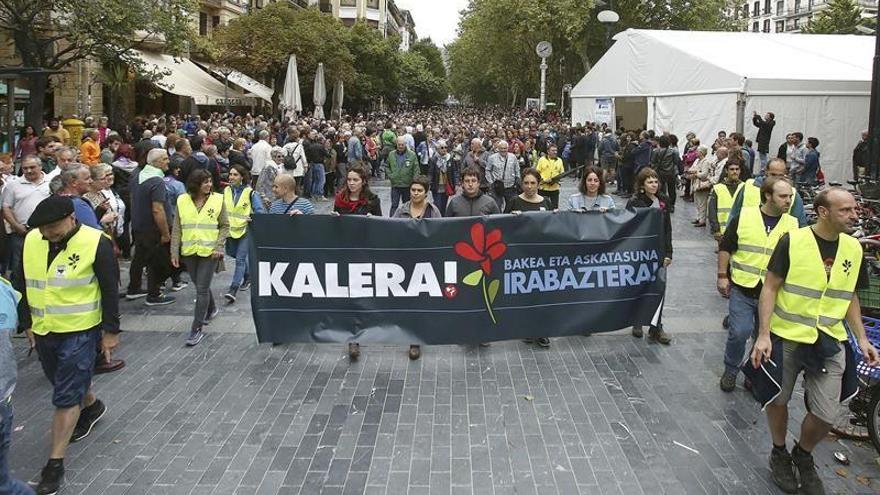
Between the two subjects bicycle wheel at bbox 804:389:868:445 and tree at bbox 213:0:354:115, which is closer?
bicycle wheel at bbox 804:389:868:445

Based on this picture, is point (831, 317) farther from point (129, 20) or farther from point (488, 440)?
point (129, 20)

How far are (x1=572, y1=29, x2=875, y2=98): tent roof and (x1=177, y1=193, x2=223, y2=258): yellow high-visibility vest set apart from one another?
48.8 feet

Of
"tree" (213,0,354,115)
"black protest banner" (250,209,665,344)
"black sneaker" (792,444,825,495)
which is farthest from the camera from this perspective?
"tree" (213,0,354,115)

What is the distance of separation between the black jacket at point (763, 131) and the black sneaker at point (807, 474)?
1463 centimetres

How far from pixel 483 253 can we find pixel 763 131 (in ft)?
44.6

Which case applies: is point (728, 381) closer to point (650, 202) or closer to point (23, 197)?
point (650, 202)

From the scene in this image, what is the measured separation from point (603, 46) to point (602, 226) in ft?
120

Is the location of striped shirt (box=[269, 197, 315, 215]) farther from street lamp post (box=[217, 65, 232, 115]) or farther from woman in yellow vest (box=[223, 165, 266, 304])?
street lamp post (box=[217, 65, 232, 115])

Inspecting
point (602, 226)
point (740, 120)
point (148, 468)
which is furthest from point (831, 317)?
point (740, 120)

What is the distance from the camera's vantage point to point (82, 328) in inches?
181

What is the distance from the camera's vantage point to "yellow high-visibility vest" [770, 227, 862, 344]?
4254 millimetres

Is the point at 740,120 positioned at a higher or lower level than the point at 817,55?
lower

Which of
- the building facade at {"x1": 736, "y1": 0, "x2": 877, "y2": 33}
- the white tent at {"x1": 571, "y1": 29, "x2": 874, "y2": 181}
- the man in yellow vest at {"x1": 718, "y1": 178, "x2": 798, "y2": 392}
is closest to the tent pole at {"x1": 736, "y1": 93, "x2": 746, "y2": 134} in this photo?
the white tent at {"x1": 571, "y1": 29, "x2": 874, "y2": 181}

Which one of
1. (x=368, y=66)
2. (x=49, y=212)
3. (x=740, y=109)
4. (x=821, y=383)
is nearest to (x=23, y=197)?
(x=49, y=212)
